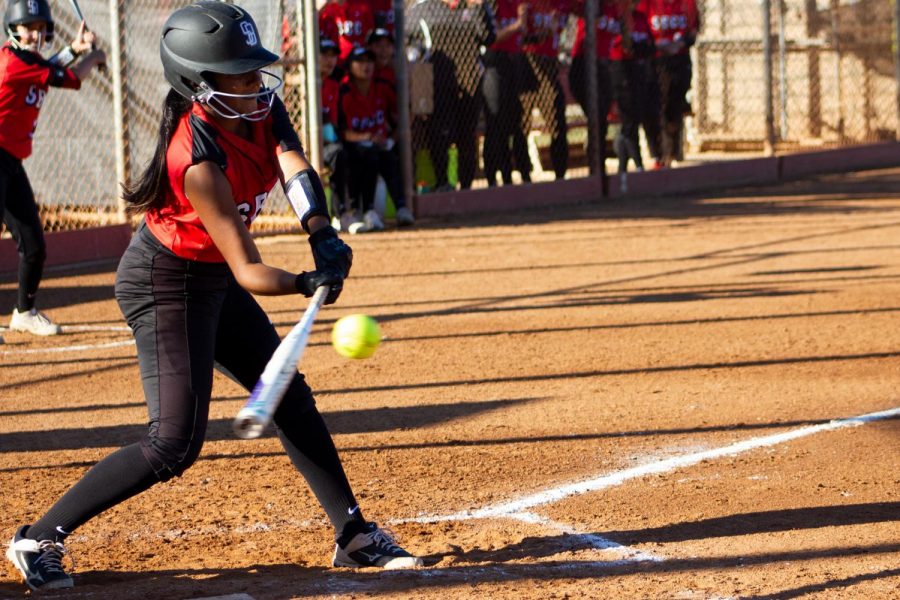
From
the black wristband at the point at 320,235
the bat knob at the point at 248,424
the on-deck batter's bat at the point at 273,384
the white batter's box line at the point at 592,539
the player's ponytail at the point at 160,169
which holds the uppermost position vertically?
the player's ponytail at the point at 160,169

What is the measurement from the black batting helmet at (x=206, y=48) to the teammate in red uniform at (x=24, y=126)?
457 cm

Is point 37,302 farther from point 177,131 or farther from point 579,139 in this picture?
point 579,139

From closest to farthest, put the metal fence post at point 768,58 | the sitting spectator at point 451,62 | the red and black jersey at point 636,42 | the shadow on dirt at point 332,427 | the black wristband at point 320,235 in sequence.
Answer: the black wristband at point 320,235 < the shadow on dirt at point 332,427 < the sitting spectator at point 451,62 < the red and black jersey at point 636,42 < the metal fence post at point 768,58

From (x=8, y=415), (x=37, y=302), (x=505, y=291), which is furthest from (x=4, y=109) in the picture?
(x=505, y=291)

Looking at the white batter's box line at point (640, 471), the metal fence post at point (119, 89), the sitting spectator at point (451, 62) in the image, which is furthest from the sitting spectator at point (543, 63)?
the white batter's box line at point (640, 471)

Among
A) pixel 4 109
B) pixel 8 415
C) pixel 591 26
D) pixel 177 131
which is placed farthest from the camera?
pixel 591 26

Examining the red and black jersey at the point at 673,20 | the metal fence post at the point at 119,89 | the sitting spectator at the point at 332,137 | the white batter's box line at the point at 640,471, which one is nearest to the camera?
the white batter's box line at the point at 640,471

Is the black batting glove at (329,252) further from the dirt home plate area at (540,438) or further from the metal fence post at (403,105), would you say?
the metal fence post at (403,105)

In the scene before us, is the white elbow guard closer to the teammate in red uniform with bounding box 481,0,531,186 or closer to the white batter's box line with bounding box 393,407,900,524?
the white batter's box line with bounding box 393,407,900,524

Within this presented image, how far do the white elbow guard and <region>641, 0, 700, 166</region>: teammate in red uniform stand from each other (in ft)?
42.0

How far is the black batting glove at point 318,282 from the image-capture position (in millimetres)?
3830

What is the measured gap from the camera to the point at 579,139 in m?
16.7

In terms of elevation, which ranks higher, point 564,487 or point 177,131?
point 177,131

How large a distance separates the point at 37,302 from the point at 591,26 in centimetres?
784
